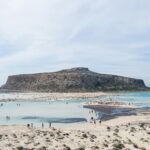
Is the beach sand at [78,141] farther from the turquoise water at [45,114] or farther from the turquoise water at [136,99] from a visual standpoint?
the turquoise water at [136,99]

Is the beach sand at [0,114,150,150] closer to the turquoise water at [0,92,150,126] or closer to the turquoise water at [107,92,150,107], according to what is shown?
the turquoise water at [0,92,150,126]

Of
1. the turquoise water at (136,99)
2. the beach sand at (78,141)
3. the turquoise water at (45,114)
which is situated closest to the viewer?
the beach sand at (78,141)

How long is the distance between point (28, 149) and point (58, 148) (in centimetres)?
217

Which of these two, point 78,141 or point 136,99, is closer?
point 78,141

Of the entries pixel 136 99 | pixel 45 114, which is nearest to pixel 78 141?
pixel 45 114

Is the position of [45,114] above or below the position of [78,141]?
above

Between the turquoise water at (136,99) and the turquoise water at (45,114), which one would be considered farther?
the turquoise water at (136,99)

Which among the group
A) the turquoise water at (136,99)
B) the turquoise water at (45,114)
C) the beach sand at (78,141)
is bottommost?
the beach sand at (78,141)

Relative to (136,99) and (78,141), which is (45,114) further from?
(136,99)

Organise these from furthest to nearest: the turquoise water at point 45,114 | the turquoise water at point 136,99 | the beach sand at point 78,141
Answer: the turquoise water at point 136,99 → the turquoise water at point 45,114 → the beach sand at point 78,141

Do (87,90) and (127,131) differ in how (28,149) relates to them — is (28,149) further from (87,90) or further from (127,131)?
(87,90)

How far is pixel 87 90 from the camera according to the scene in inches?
7672

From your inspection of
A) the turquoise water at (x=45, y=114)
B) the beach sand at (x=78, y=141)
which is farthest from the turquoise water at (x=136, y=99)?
the beach sand at (x=78, y=141)

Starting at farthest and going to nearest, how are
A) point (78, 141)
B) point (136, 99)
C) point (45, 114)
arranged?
point (136, 99)
point (45, 114)
point (78, 141)
